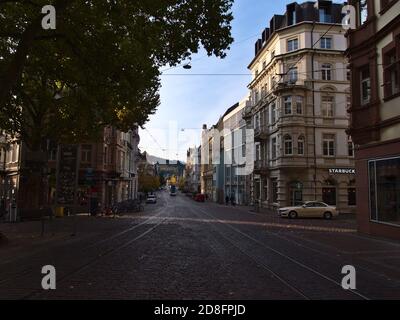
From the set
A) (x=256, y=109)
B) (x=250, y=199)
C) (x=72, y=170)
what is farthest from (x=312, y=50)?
(x=72, y=170)

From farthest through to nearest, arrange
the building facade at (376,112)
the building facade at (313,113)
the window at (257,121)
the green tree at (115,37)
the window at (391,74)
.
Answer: the window at (257,121), the building facade at (313,113), the window at (391,74), the building facade at (376,112), the green tree at (115,37)

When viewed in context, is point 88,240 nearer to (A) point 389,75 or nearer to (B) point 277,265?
(B) point 277,265

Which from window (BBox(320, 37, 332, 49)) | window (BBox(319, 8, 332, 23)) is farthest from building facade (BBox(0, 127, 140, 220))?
window (BBox(319, 8, 332, 23))

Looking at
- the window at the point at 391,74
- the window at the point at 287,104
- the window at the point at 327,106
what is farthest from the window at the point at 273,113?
the window at the point at 391,74

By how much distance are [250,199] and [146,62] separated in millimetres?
48814

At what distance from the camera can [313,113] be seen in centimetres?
4588

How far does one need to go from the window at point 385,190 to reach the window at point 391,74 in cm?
314

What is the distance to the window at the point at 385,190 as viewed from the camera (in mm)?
19516

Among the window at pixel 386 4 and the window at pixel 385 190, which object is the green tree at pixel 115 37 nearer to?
the window at pixel 386 4

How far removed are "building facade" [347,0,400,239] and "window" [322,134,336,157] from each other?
2290cm

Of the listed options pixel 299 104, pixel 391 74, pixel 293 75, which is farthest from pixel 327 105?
pixel 391 74

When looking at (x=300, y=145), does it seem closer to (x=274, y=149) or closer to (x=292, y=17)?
(x=274, y=149)

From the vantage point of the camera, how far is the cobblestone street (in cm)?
855

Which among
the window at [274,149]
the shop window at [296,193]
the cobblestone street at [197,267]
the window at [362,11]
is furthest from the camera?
the window at [274,149]
